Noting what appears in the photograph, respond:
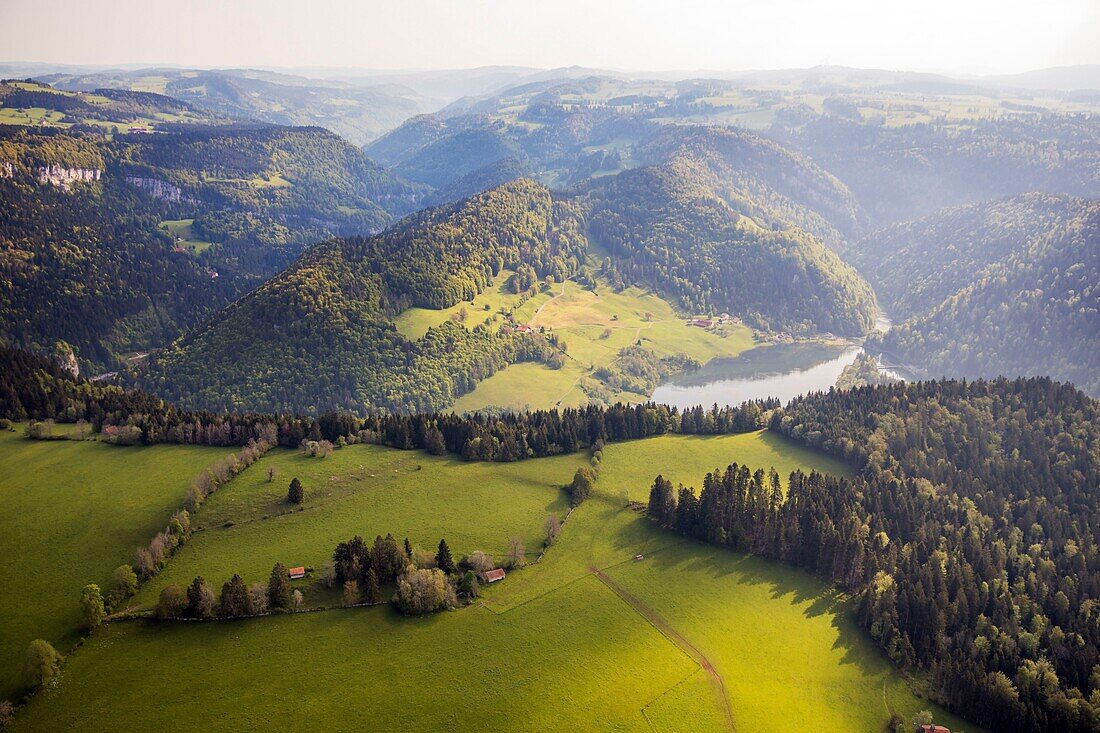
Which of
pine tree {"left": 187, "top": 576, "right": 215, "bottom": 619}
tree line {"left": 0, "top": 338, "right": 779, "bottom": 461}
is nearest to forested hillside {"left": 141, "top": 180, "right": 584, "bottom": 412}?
tree line {"left": 0, "top": 338, "right": 779, "bottom": 461}

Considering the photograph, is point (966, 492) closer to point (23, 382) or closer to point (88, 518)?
point (88, 518)

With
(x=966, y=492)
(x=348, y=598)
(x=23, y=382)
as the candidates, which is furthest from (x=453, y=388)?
(x=966, y=492)

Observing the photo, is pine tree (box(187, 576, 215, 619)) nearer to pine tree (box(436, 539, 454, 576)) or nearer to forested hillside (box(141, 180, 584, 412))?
pine tree (box(436, 539, 454, 576))

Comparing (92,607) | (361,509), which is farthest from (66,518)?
(361,509)

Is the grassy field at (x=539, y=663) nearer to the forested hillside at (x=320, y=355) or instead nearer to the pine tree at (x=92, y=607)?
the pine tree at (x=92, y=607)

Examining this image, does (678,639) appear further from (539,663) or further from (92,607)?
(92,607)
